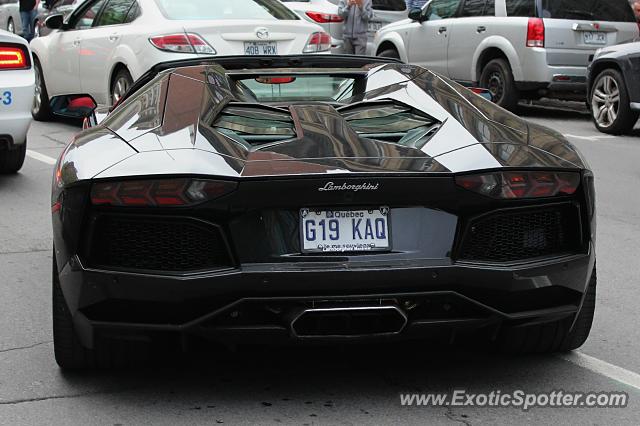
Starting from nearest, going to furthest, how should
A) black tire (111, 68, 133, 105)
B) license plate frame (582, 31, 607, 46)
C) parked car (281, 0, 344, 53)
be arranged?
1. black tire (111, 68, 133, 105)
2. license plate frame (582, 31, 607, 46)
3. parked car (281, 0, 344, 53)

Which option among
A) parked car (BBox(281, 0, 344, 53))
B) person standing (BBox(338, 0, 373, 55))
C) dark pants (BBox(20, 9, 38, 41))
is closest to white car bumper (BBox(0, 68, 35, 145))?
person standing (BBox(338, 0, 373, 55))

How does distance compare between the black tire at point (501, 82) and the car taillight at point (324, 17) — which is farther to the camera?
the car taillight at point (324, 17)

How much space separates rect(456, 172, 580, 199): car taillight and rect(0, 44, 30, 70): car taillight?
584 cm

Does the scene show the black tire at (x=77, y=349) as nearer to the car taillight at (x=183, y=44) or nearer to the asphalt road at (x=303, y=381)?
the asphalt road at (x=303, y=381)

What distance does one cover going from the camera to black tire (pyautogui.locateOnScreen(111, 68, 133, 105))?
1210cm

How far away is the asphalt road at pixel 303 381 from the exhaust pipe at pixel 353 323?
302 millimetres

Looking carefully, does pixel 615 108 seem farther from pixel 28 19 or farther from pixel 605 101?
pixel 28 19

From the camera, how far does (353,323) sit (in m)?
4.34

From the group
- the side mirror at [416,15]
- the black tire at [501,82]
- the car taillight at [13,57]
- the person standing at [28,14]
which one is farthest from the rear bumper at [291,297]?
the person standing at [28,14]

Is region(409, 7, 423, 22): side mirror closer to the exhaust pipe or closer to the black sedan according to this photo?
the black sedan

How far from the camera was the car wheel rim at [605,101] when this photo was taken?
1346cm

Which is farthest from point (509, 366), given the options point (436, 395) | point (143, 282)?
point (143, 282)

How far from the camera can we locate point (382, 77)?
5.51m

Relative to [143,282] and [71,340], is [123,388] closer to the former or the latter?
[71,340]
